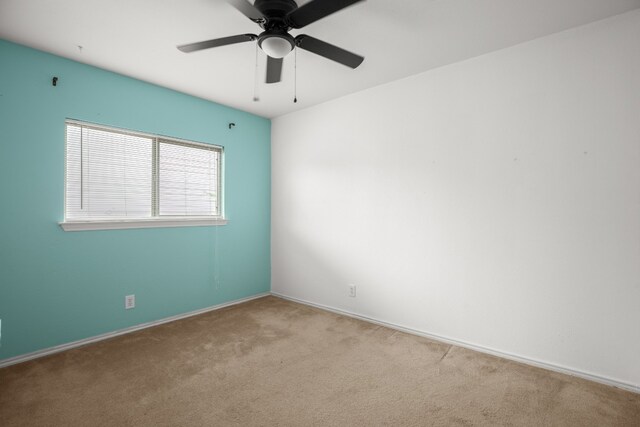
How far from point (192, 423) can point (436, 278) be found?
2104mm

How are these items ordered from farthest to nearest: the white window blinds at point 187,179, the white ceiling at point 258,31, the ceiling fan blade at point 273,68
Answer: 1. the white window blinds at point 187,179
2. the ceiling fan blade at point 273,68
3. the white ceiling at point 258,31

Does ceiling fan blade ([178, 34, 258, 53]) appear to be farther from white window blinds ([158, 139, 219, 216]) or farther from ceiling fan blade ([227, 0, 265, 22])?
white window blinds ([158, 139, 219, 216])

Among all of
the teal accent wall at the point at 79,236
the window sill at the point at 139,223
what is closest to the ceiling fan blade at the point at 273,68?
the teal accent wall at the point at 79,236

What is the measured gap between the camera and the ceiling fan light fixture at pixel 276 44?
1.75 meters

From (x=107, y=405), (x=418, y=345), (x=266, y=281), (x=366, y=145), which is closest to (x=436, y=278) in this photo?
(x=418, y=345)

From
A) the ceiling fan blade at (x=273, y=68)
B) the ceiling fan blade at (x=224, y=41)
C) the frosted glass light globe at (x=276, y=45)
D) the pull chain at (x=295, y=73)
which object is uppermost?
the pull chain at (x=295, y=73)

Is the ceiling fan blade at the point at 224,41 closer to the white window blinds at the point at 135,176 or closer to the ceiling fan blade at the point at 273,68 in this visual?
the ceiling fan blade at the point at 273,68

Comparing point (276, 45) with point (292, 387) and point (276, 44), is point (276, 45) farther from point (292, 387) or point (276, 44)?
point (292, 387)

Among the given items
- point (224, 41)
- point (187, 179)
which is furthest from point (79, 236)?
point (224, 41)

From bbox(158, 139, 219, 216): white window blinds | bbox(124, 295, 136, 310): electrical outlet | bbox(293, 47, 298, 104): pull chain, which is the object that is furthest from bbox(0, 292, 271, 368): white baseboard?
bbox(293, 47, 298, 104): pull chain

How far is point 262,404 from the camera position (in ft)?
6.04

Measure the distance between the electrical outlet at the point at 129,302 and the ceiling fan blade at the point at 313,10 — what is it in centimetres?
271

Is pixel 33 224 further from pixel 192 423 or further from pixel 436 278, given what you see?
pixel 436 278

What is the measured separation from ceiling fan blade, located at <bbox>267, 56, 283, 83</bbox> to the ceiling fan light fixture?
0.19m
